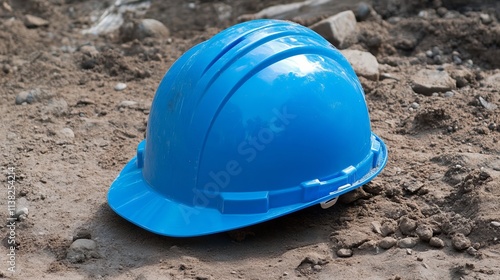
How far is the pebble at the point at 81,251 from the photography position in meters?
3.80

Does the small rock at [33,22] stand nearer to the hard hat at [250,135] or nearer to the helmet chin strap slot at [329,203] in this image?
the hard hat at [250,135]

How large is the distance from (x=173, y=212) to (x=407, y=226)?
3.56 ft

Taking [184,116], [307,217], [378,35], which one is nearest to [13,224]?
[184,116]

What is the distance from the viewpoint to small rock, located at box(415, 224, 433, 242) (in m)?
3.71

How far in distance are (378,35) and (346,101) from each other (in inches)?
94.8

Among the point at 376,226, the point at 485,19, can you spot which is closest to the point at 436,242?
the point at 376,226

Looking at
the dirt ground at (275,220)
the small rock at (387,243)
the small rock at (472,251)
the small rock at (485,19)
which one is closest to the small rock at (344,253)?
the dirt ground at (275,220)

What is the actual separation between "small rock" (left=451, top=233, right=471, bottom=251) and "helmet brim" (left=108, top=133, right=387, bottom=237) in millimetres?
523

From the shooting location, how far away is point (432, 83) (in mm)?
5422

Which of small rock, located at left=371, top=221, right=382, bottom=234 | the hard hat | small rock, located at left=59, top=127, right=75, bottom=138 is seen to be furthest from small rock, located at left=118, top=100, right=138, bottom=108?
small rock, located at left=371, top=221, right=382, bottom=234

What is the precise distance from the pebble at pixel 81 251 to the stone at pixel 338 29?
2808 millimetres

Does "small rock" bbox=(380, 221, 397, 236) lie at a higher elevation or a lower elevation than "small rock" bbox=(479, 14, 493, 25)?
higher

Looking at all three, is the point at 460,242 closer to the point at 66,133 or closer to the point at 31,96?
the point at 66,133

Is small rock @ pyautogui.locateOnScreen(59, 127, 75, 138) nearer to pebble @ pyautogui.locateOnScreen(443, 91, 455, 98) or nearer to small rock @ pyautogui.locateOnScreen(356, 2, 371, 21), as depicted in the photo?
pebble @ pyautogui.locateOnScreen(443, 91, 455, 98)
